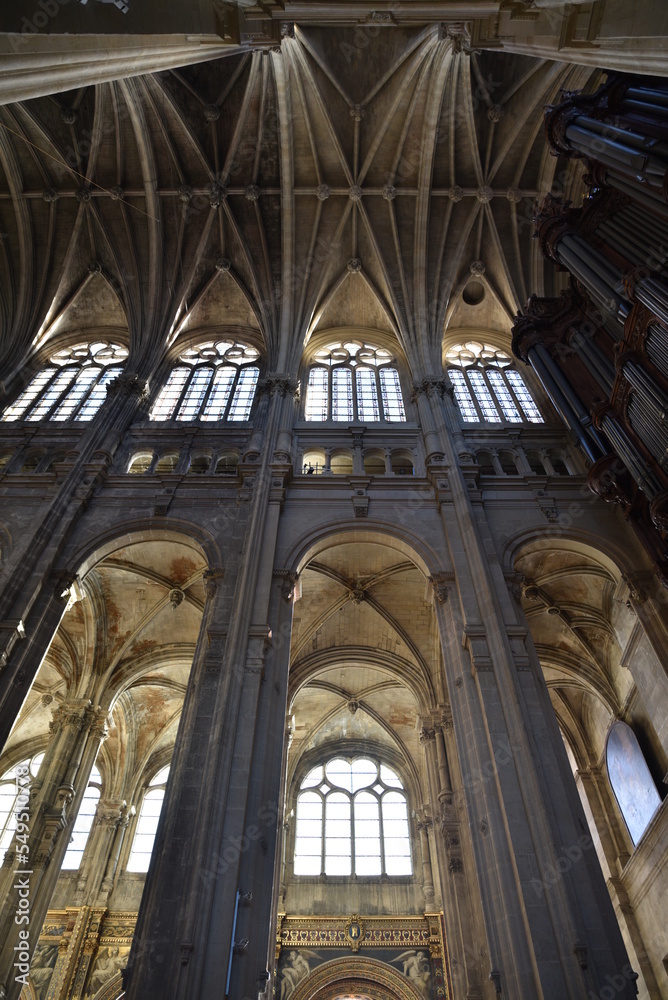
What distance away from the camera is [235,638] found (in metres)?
12.3

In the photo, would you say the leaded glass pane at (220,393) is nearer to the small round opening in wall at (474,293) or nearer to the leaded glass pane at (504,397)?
the leaded glass pane at (504,397)

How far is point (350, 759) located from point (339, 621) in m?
6.54

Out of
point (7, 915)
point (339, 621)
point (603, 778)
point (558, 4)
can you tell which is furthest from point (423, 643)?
point (558, 4)

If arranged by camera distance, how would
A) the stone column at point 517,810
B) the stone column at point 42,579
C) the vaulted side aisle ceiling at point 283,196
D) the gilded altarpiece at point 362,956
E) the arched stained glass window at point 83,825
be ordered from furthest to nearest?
the vaulted side aisle ceiling at point 283,196 < the arched stained glass window at point 83,825 < the gilded altarpiece at point 362,956 < the stone column at point 42,579 < the stone column at point 517,810

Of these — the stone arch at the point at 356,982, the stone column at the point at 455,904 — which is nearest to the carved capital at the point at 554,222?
the stone column at the point at 455,904

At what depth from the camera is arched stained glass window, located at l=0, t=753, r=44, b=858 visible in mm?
18953

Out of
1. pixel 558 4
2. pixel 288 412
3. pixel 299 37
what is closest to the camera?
pixel 558 4

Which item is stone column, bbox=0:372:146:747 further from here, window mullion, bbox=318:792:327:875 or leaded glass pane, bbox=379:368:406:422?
window mullion, bbox=318:792:327:875

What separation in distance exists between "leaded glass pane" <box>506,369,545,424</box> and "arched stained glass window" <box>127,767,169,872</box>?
15.1 meters

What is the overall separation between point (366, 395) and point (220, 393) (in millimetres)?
4716

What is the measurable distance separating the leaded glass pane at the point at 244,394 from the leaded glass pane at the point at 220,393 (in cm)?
26

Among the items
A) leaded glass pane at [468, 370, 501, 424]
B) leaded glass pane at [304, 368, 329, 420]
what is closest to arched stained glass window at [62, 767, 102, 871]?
leaded glass pane at [304, 368, 329, 420]

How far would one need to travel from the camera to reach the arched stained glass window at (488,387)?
782 inches

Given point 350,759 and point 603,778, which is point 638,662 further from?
point 350,759
